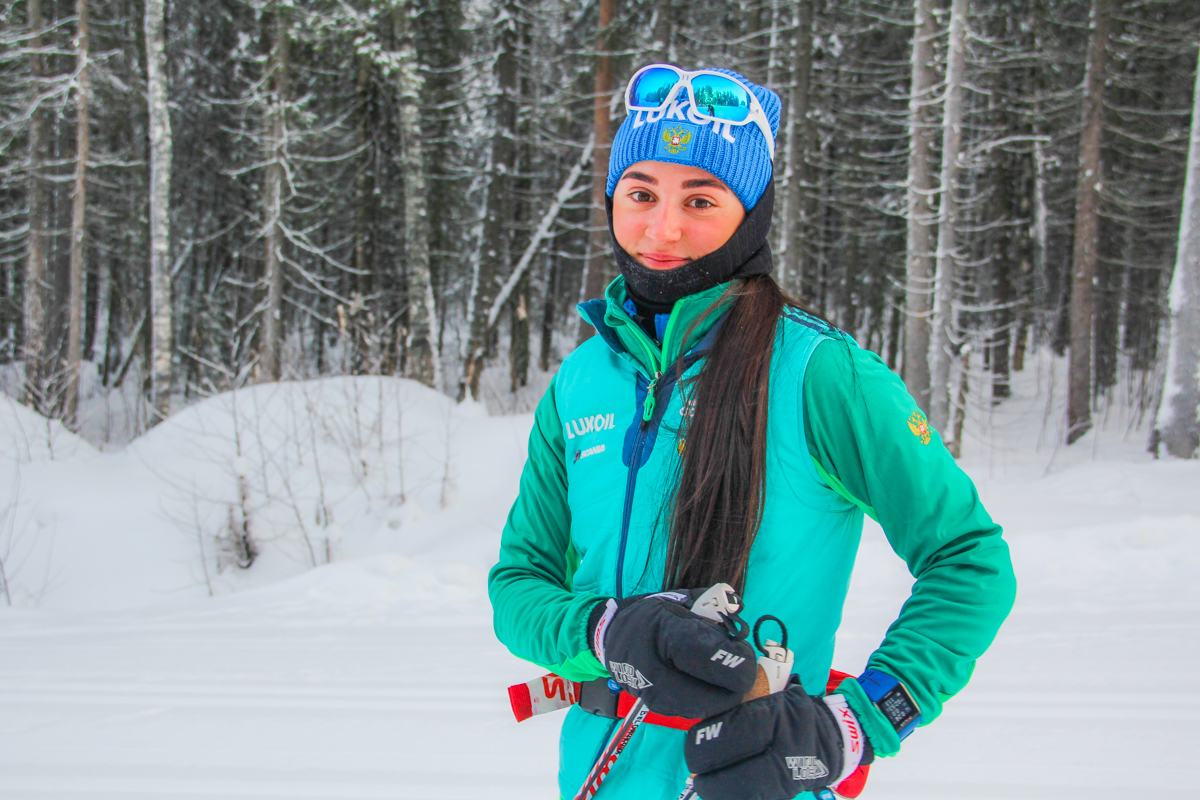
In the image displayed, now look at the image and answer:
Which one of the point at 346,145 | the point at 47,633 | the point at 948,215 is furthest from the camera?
the point at 346,145

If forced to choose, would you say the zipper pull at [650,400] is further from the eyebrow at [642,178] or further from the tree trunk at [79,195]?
the tree trunk at [79,195]

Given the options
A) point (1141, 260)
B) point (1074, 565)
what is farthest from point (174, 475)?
point (1141, 260)

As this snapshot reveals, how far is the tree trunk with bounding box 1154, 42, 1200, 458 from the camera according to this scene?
32.1 feet

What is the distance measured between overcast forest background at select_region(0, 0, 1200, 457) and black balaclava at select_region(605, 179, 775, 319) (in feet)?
27.1

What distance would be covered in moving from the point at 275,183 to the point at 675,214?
14349 millimetres

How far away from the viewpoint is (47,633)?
5.41 meters

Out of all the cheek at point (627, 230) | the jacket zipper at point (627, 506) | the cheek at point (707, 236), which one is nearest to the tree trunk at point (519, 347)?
the cheek at point (627, 230)

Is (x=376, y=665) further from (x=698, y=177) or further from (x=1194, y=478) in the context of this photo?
(x=1194, y=478)

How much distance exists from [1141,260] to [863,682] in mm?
24293

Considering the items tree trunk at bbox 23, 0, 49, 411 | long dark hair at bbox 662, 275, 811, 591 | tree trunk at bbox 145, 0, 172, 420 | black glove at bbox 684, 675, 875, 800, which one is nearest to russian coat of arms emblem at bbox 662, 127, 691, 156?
long dark hair at bbox 662, 275, 811, 591

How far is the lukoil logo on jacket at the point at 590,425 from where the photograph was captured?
4.64 ft

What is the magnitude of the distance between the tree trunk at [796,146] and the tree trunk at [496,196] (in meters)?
5.00

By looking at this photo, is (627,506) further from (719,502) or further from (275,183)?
(275,183)

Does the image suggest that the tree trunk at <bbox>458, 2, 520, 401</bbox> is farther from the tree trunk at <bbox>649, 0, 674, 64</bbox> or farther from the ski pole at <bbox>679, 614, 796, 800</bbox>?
the ski pole at <bbox>679, 614, 796, 800</bbox>
